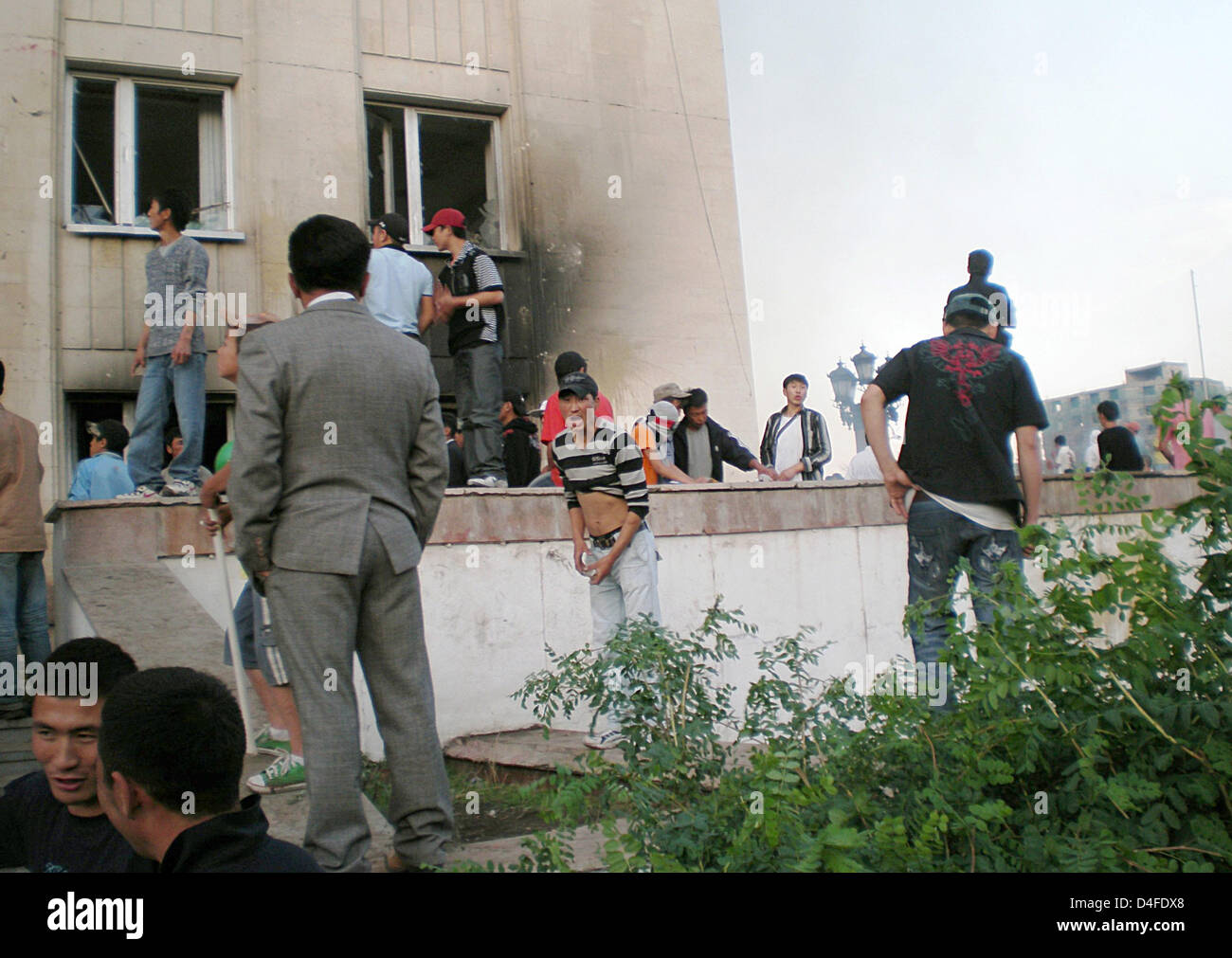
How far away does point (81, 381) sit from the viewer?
32.1ft

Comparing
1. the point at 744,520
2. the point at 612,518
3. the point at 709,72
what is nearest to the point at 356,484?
the point at 612,518

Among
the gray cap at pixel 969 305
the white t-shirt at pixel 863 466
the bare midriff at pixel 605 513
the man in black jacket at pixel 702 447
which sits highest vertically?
the gray cap at pixel 969 305

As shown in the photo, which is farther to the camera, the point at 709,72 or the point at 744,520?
the point at 709,72

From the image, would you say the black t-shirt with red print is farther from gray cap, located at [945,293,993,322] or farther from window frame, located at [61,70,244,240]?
window frame, located at [61,70,244,240]

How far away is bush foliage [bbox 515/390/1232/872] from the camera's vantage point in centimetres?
318

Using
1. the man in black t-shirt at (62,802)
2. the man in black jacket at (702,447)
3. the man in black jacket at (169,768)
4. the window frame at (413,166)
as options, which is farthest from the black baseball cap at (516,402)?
the man in black jacket at (169,768)

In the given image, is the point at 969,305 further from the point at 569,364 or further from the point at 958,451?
the point at 569,364

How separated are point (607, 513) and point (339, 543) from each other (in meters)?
2.41

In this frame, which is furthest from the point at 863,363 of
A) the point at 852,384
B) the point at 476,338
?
the point at 476,338

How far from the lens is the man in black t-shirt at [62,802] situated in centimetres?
267

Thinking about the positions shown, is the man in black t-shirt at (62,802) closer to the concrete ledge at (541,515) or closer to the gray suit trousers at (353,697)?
the gray suit trousers at (353,697)

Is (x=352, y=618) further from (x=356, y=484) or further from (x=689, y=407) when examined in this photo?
(x=689, y=407)

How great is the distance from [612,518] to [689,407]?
129 inches

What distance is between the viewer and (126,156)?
33.9 feet
